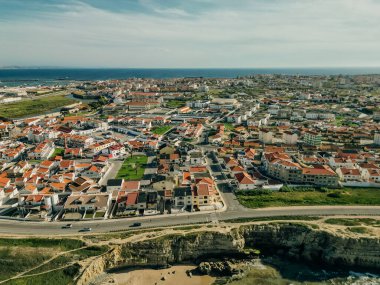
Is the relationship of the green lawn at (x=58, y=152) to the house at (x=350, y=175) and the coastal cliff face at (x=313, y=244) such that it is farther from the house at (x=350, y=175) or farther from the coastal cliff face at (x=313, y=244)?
the house at (x=350, y=175)

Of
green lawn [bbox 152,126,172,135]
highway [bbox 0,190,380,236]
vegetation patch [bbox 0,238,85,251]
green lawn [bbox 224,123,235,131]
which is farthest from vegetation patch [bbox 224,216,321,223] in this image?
A: green lawn [bbox 224,123,235,131]

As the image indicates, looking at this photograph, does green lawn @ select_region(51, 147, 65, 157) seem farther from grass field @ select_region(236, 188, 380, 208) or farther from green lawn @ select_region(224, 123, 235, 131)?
green lawn @ select_region(224, 123, 235, 131)

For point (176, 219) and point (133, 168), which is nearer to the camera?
point (176, 219)

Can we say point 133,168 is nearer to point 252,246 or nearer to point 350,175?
point 252,246

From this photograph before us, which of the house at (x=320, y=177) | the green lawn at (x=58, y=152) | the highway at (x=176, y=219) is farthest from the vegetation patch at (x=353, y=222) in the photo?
the green lawn at (x=58, y=152)

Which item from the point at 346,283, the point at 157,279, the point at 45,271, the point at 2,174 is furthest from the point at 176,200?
the point at 2,174

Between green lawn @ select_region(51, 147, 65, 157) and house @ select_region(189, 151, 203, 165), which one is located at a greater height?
house @ select_region(189, 151, 203, 165)

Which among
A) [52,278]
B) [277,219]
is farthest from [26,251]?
[277,219]
